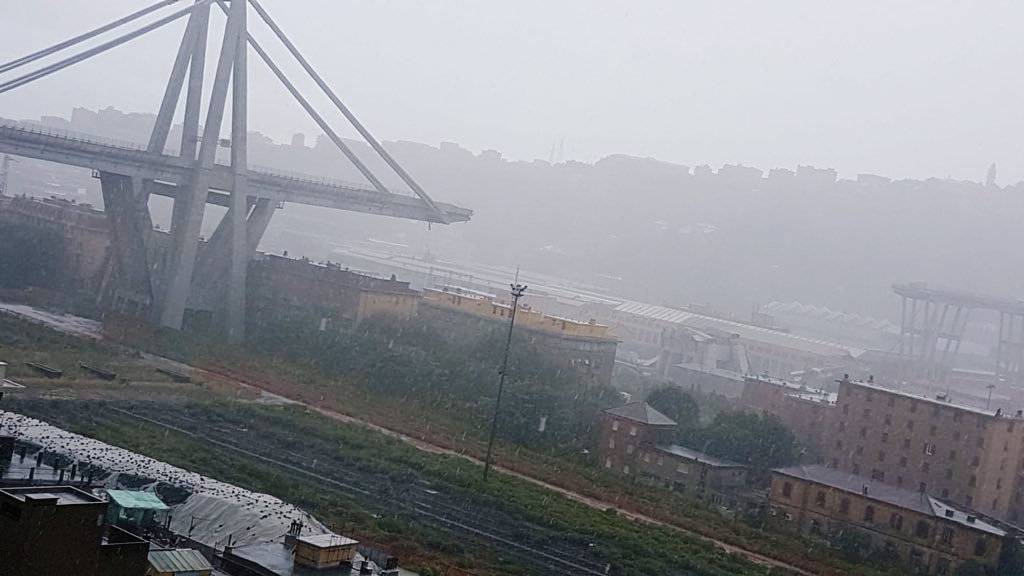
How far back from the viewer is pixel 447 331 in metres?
20.9

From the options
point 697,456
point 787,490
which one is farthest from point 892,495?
point 697,456

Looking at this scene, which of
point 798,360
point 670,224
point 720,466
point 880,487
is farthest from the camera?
point 670,224

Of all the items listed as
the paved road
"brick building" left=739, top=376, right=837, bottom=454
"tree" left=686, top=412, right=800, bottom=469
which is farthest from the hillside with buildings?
"tree" left=686, top=412, right=800, bottom=469

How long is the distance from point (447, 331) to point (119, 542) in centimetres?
1601

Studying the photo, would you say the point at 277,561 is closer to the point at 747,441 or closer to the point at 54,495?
the point at 54,495

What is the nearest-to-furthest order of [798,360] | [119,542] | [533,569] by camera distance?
[119,542] < [533,569] < [798,360]

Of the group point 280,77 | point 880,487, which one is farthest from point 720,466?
point 280,77

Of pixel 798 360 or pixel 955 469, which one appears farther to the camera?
pixel 798 360

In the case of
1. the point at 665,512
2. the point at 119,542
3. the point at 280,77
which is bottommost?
the point at 665,512

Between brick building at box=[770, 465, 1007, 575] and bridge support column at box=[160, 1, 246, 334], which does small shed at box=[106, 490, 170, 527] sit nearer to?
brick building at box=[770, 465, 1007, 575]

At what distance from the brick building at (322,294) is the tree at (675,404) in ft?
20.4

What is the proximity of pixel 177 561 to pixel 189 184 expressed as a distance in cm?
1442

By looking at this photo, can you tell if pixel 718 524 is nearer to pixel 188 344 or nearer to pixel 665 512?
pixel 665 512

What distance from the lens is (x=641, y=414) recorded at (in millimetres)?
14617
